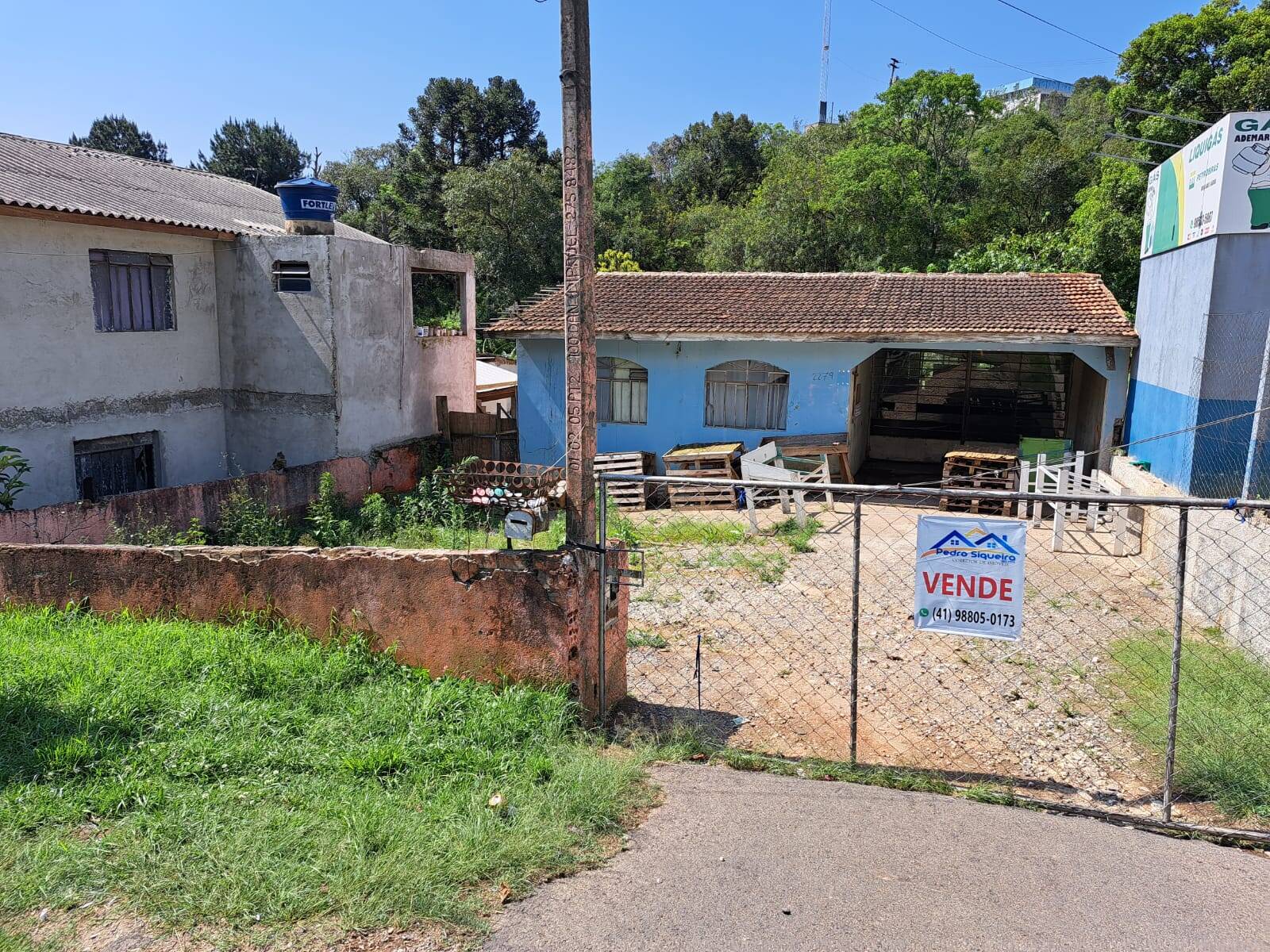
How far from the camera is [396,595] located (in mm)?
6199

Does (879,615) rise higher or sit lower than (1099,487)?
lower

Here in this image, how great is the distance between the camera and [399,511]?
14.0 meters

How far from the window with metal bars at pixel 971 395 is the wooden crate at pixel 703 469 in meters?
6.09

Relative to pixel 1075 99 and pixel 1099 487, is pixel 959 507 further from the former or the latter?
pixel 1075 99

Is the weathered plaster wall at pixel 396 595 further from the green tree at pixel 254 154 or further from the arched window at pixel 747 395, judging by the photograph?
the green tree at pixel 254 154

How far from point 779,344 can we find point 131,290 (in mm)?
10935

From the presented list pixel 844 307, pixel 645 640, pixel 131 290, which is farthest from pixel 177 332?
pixel 844 307

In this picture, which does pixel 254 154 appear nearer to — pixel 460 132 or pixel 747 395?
pixel 460 132

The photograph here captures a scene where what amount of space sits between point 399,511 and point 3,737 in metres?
8.74

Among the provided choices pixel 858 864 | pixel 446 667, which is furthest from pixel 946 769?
pixel 446 667

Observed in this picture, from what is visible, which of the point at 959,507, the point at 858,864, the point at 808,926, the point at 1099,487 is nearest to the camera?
the point at 808,926

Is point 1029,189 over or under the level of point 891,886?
over

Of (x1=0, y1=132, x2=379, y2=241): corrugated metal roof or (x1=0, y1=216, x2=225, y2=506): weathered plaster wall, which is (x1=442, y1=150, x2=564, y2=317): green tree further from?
(x1=0, y1=216, x2=225, y2=506): weathered plaster wall

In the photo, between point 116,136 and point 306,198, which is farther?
point 116,136
